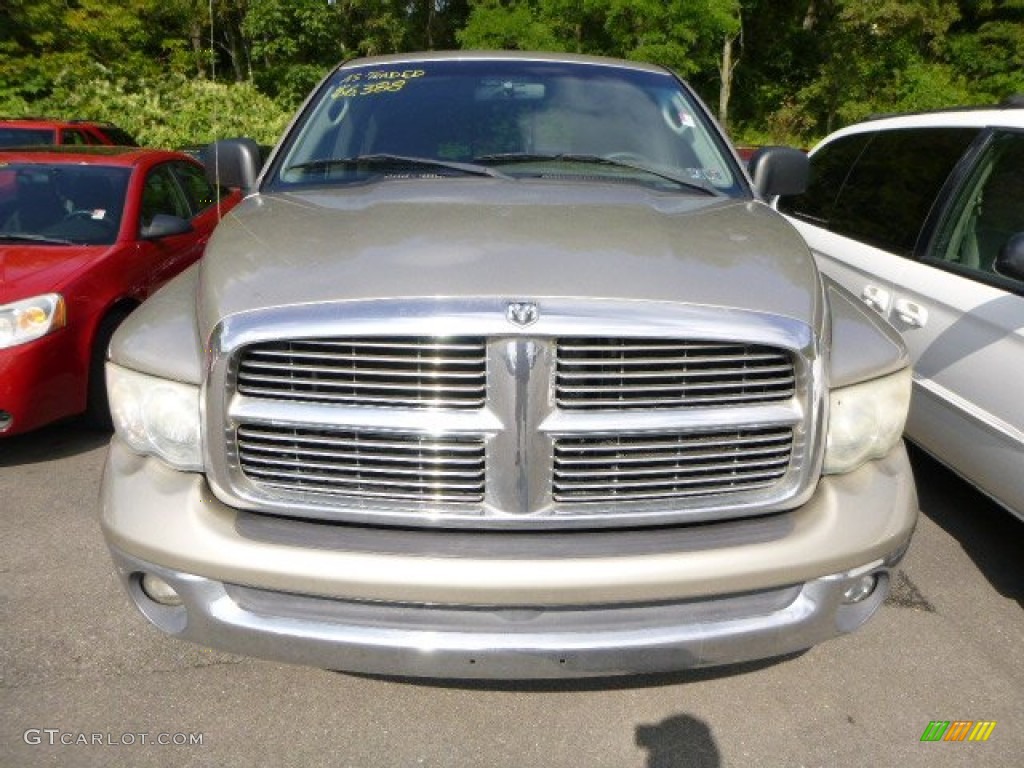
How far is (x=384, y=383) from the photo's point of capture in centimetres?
206

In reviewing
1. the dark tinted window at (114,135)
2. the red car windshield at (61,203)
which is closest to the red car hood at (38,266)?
the red car windshield at (61,203)

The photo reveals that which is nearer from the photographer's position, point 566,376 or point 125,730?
point 566,376

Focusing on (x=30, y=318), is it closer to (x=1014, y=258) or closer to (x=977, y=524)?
(x=1014, y=258)

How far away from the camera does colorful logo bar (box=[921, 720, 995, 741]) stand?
262 cm

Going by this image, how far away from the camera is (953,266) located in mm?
3785

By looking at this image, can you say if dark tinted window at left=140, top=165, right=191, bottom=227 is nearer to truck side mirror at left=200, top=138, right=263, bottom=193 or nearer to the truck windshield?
truck side mirror at left=200, top=138, right=263, bottom=193

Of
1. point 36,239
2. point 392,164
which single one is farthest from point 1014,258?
point 36,239

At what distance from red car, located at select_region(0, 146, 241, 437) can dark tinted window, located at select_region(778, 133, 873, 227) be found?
3.47 metres

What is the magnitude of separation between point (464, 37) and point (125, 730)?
23.7m

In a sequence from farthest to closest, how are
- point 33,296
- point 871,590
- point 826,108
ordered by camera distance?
point 826,108 → point 33,296 → point 871,590

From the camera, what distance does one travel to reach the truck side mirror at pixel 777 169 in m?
3.58

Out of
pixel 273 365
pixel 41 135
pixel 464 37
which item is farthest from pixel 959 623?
pixel 464 37

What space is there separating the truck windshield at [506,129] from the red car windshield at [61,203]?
2373mm

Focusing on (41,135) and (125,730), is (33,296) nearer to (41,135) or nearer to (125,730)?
(125,730)
